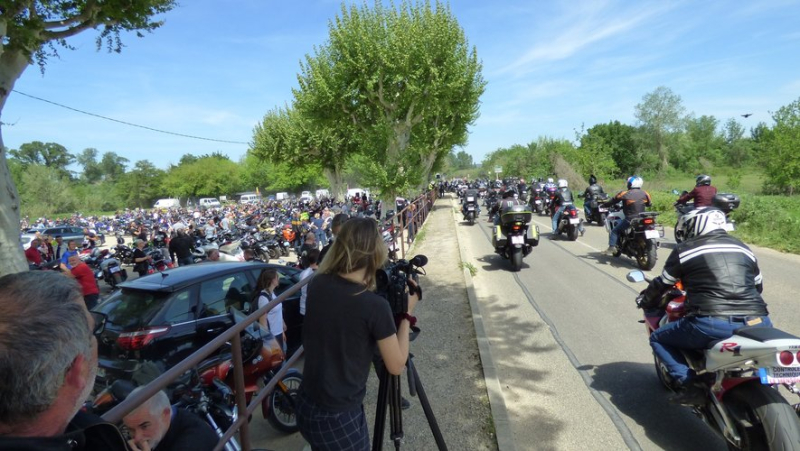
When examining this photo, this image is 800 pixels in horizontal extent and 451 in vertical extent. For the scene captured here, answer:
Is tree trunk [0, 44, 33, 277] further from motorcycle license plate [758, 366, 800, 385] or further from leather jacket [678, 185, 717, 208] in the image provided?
leather jacket [678, 185, 717, 208]

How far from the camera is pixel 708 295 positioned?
309cm

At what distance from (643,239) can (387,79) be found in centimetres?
1520

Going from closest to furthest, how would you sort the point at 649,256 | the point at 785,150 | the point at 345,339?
1. the point at 345,339
2. the point at 649,256
3. the point at 785,150

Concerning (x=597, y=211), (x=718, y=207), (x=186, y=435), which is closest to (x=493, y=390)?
(x=186, y=435)

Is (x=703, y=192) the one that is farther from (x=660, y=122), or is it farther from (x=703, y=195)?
(x=660, y=122)

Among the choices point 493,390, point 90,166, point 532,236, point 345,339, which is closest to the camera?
point 345,339

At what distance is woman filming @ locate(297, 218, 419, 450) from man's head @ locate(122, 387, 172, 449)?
67 centimetres

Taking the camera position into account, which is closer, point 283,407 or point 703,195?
point 283,407

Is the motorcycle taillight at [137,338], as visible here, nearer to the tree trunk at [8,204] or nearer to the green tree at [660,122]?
the tree trunk at [8,204]

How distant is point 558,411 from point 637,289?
4245 millimetres

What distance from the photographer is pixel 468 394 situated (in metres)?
4.11

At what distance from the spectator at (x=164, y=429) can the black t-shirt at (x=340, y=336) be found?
523 millimetres

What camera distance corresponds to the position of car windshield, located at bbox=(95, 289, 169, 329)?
14.5ft

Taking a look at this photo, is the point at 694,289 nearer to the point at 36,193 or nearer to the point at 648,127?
the point at 648,127
